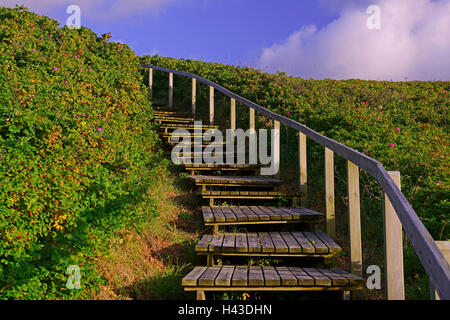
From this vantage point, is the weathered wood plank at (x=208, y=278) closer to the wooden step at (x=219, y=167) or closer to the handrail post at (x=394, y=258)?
the handrail post at (x=394, y=258)

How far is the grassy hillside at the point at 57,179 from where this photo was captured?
2.78 meters

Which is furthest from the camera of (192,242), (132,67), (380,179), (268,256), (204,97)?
(204,97)

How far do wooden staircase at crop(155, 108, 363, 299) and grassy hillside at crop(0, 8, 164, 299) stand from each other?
2.94 ft

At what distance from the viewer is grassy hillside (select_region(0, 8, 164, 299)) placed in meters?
2.78

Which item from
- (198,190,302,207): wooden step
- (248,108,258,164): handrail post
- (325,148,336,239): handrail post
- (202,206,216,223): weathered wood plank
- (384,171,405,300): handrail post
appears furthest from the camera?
(248,108,258,164): handrail post

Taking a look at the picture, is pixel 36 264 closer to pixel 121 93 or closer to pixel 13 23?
pixel 121 93

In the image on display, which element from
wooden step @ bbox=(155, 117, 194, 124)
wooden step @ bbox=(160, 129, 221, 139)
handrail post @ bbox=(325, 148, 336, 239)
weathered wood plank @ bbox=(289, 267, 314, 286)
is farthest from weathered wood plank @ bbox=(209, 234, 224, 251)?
wooden step @ bbox=(155, 117, 194, 124)

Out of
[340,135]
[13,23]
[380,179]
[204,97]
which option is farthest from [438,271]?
[204,97]

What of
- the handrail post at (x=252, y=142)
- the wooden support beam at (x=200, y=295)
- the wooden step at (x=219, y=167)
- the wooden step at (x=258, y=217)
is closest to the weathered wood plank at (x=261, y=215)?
the wooden step at (x=258, y=217)

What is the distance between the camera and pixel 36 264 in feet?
9.85

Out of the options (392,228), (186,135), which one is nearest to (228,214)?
(392,228)

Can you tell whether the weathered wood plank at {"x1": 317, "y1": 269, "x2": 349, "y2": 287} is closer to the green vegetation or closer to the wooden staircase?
the wooden staircase

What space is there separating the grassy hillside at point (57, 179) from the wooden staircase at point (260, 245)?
90cm
